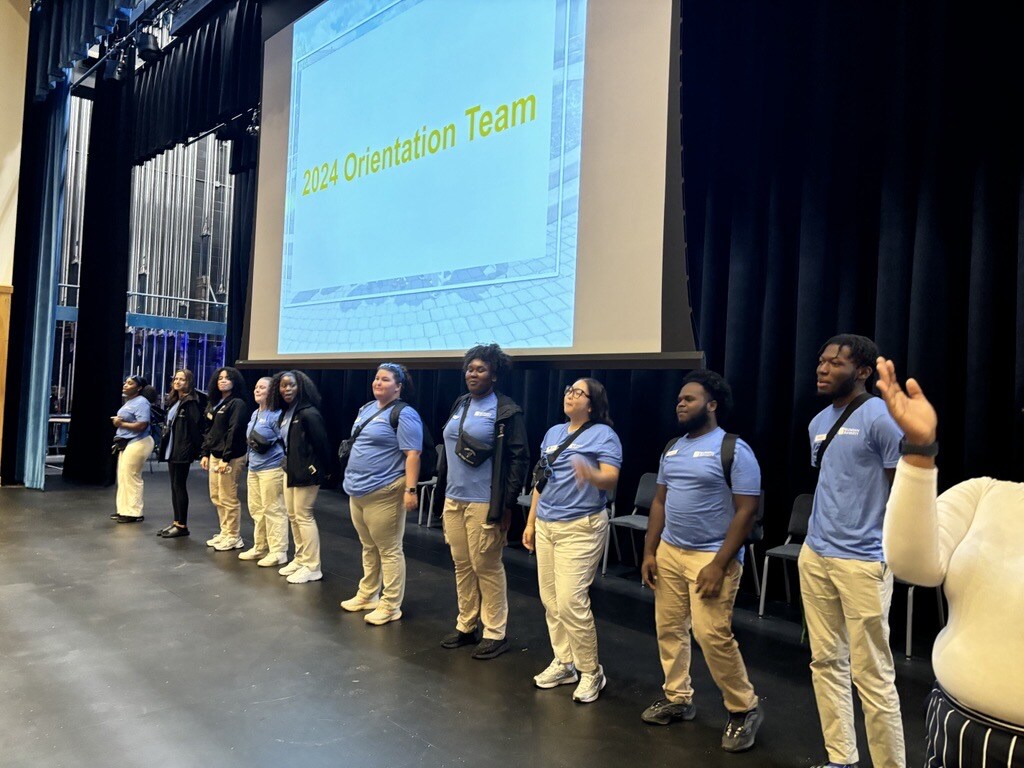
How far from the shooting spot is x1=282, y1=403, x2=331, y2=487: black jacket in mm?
4680

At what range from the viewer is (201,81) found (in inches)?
306

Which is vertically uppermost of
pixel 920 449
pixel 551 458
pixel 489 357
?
pixel 489 357

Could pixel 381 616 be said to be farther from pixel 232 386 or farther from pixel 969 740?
pixel 969 740

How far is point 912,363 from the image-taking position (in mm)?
3916

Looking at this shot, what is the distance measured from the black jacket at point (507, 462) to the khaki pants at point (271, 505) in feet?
7.28

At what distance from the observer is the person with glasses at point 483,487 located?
11.4 ft

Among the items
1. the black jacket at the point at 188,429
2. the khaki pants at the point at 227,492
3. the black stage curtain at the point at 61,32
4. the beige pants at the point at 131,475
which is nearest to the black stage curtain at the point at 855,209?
the khaki pants at the point at 227,492

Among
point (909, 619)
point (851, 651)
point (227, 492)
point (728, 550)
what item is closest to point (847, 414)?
point (728, 550)

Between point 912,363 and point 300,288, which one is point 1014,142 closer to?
point 912,363

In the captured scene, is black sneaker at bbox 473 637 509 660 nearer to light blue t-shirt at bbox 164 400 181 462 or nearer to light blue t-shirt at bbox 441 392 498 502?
light blue t-shirt at bbox 441 392 498 502

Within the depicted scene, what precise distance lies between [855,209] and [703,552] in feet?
8.12

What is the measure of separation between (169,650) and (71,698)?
0.58m

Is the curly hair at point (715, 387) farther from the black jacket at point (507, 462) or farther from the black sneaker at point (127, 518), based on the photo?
the black sneaker at point (127, 518)

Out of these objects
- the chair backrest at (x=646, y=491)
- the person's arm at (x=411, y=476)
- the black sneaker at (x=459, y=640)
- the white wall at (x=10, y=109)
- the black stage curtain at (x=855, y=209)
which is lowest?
the black sneaker at (x=459, y=640)
